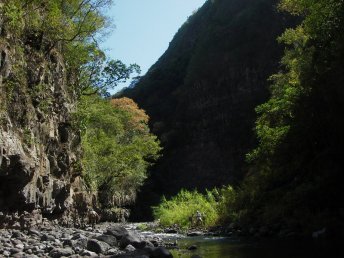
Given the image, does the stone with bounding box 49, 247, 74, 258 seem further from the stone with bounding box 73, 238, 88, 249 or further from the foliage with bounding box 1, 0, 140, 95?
the foliage with bounding box 1, 0, 140, 95

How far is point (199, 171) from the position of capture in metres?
56.2

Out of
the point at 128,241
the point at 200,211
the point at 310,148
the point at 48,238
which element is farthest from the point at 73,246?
the point at 200,211

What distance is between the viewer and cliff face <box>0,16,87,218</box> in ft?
44.5

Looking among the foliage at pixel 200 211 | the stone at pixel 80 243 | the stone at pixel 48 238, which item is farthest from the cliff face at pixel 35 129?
the foliage at pixel 200 211

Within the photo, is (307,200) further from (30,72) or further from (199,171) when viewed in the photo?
(199,171)

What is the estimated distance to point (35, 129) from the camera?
1658 centimetres

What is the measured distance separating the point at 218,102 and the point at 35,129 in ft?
145

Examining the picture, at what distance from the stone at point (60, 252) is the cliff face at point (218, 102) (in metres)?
41.6

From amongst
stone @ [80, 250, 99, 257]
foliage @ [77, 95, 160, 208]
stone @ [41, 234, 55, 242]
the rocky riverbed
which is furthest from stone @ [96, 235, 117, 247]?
foliage @ [77, 95, 160, 208]

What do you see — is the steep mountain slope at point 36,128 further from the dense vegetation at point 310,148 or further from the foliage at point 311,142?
the foliage at point 311,142

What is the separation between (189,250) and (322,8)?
10577 millimetres

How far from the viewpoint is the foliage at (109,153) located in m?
29.2

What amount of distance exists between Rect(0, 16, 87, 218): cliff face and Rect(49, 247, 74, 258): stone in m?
3.52

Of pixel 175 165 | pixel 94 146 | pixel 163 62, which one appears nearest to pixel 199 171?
pixel 175 165
